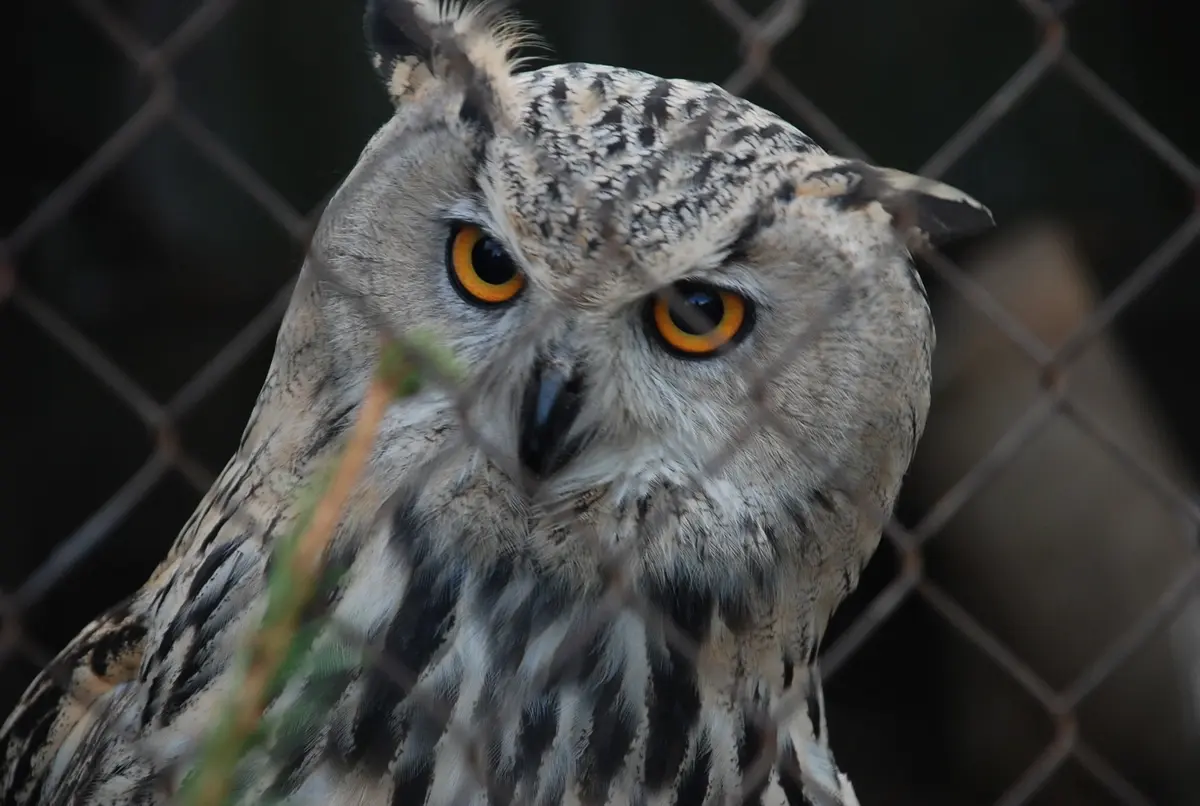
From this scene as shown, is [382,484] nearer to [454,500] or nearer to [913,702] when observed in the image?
[454,500]

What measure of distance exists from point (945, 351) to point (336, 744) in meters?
A: 2.19

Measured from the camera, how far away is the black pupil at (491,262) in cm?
124

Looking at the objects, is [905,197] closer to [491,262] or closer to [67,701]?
[491,262]

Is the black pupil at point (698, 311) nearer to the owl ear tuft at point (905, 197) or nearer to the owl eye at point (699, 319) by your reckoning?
the owl eye at point (699, 319)

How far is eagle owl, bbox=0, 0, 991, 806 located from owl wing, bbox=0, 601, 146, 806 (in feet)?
0.27

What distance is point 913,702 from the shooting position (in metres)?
3.41

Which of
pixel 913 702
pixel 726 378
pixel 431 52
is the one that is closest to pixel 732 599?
pixel 726 378

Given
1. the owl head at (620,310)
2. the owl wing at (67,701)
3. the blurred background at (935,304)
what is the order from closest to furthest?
the owl head at (620,310), the owl wing at (67,701), the blurred background at (935,304)

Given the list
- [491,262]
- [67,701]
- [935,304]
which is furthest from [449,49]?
[935,304]

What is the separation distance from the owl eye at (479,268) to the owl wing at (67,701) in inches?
21.9

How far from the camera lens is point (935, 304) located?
3.15 meters

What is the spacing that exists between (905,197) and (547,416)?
0.44 m

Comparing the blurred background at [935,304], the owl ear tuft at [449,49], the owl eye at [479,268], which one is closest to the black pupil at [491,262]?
the owl eye at [479,268]

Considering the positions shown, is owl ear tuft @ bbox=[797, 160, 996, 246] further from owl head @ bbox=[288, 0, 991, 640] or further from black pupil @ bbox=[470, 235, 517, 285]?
black pupil @ bbox=[470, 235, 517, 285]
